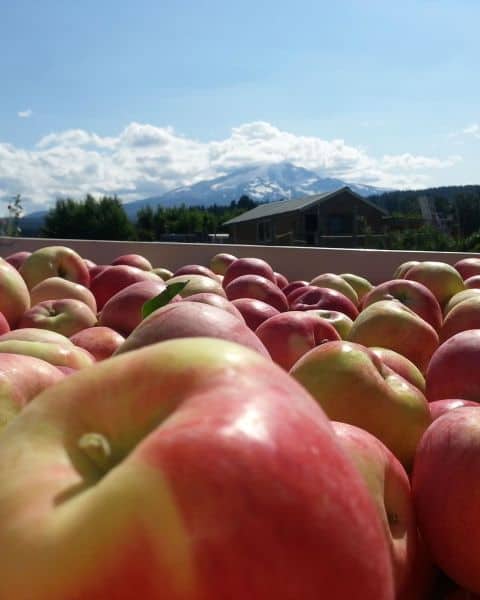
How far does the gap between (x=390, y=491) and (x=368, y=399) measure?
38 cm

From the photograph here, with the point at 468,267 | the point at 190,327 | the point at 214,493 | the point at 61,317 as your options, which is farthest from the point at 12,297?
the point at 468,267

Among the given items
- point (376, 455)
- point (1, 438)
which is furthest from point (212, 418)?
point (376, 455)

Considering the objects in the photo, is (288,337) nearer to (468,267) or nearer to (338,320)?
(338,320)

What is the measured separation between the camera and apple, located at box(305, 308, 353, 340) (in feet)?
8.84

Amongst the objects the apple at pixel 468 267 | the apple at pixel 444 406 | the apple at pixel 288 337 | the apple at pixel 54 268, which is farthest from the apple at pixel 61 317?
the apple at pixel 468 267

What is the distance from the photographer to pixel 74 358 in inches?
70.8

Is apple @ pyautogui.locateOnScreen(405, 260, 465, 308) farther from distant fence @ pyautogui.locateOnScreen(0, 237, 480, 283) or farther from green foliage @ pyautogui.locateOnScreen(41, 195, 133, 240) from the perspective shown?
green foliage @ pyautogui.locateOnScreen(41, 195, 133, 240)

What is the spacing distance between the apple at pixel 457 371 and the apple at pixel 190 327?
2.35 ft

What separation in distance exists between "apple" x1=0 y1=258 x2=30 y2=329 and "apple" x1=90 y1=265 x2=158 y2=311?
49 cm

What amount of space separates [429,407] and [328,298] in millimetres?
1495

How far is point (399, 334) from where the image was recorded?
241cm

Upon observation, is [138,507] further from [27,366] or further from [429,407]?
[429,407]

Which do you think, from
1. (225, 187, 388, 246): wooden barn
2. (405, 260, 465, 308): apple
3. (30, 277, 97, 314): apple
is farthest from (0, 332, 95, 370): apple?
(225, 187, 388, 246): wooden barn

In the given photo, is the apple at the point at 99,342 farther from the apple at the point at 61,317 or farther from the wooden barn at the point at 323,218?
the wooden barn at the point at 323,218
